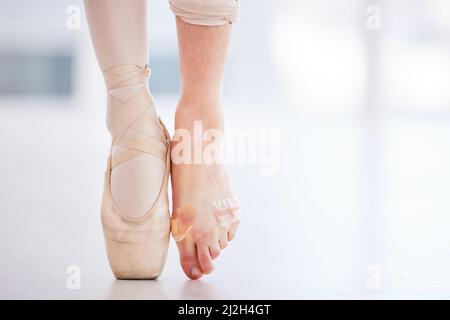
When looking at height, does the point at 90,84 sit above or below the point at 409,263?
above

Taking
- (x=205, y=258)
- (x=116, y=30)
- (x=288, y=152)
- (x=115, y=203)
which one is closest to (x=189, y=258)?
(x=205, y=258)

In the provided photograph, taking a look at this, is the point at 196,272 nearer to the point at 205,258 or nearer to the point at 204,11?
the point at 205,258

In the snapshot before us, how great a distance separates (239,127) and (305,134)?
428mm

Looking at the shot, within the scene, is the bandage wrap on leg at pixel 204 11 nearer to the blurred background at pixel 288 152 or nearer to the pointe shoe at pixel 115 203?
the pointe shoe at pixel 115 203

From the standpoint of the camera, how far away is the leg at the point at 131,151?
32.2 inches

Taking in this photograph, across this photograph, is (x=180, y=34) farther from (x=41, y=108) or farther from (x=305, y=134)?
(x=41, y=108)

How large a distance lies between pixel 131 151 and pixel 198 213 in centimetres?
12

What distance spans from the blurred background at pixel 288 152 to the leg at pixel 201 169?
46 millimetres

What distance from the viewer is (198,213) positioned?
87cm

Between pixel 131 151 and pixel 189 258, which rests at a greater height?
pixel 131 151

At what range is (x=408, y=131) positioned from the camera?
3633mm

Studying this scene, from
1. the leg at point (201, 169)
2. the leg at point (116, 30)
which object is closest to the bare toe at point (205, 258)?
the leg at point (201, 169)

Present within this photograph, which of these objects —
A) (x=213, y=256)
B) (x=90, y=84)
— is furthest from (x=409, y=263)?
(x=90, y=84)

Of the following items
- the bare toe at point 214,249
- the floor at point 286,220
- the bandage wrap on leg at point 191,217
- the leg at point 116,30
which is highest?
the leg at point 116,30
